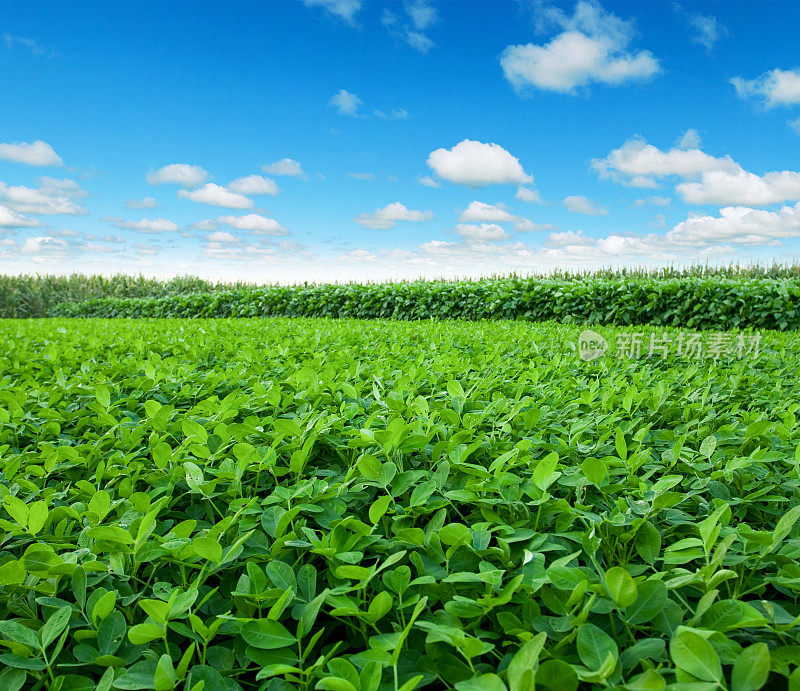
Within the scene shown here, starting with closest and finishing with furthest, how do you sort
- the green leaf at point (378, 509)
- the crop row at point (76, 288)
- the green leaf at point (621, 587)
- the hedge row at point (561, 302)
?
the green leaf at point (621, 587)
the green leaf at point (378, 509)
the hedge row at point (561, 302)
the crop row at point (76, 288)

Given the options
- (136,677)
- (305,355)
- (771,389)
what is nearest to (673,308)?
(771,389)

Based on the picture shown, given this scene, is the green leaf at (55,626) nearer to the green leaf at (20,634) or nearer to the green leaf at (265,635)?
the green leaf at (20,634)

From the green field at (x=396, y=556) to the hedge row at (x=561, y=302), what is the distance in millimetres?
10294

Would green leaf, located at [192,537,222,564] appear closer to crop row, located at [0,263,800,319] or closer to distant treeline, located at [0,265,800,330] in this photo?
distant treeline, located at [0,265,800,330]

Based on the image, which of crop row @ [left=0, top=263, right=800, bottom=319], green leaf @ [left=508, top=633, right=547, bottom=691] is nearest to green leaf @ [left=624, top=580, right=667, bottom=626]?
green leaf @ [left=508, top=633, right=547, bottom=691]

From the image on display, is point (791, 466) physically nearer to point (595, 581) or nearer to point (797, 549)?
point (797, 549)

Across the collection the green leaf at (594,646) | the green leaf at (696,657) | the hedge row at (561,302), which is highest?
the hedge row at (561,302)

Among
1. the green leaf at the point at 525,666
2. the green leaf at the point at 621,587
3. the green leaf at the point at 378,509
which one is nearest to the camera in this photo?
the green leaf at the point at 525,666

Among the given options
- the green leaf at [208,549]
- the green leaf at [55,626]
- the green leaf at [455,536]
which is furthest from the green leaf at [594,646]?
the green leaf at [55,626]

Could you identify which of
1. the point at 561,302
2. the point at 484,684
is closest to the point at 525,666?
the point at 484,684

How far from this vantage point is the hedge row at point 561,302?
1090cm

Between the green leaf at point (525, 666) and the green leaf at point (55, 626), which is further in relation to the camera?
the green leaf at point (55, 626)

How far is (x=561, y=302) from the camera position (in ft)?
40.1

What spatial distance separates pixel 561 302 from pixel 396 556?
12.0m
